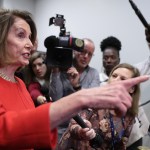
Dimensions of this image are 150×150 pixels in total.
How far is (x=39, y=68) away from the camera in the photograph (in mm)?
1903

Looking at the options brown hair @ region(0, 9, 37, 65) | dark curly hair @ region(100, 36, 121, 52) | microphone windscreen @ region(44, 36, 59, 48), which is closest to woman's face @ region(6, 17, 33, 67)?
brown hair @ region(0, 9, 37, 65)

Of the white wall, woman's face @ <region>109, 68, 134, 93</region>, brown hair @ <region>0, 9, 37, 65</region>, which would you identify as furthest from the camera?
the white wall

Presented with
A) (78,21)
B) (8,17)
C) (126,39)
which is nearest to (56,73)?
(8,17)

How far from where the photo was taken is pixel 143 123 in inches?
63.2

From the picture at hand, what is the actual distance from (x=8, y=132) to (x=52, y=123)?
0.31ft

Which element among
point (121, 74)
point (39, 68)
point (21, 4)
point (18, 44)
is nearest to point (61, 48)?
point (18, 44)

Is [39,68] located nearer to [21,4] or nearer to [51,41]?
[51,41]

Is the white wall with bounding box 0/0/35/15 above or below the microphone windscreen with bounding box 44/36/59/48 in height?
above

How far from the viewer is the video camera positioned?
41.8 inches

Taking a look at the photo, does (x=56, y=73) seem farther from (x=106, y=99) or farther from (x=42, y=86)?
(x=106, y=99)

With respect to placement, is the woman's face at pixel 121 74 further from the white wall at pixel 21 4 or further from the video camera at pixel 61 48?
the white wall at pixel 21 4

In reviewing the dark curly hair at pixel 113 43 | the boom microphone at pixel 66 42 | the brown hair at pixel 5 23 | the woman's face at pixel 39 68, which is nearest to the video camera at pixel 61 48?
the boom microphone at pixel 66 42

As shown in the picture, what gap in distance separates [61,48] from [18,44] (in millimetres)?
320

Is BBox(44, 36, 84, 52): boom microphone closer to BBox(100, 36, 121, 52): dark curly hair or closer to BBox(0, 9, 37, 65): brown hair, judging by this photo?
BBox(0, 9, 37, 65): brown hair
